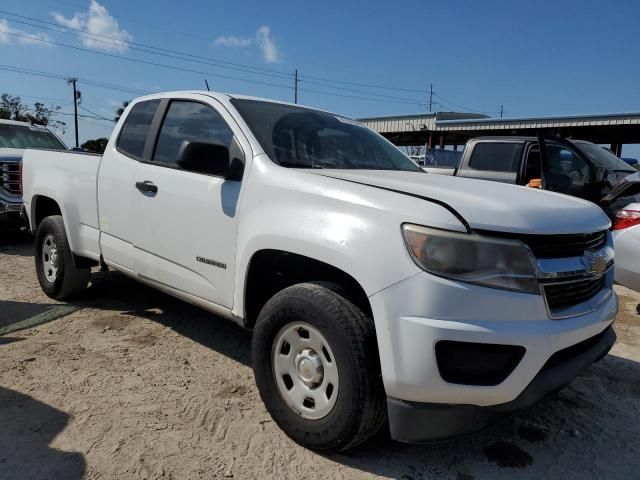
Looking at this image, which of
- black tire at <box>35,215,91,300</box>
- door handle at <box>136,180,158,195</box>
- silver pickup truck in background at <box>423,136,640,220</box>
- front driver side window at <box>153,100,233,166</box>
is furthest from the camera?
silver pickup truck in background at <box>423,136,640,220</box>

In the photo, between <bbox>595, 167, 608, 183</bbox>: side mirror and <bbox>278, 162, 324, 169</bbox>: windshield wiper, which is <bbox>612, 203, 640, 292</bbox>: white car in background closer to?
<bbox>595, 167, 608, 183</bbox>: side mirror

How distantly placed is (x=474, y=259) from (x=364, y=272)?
46 cm

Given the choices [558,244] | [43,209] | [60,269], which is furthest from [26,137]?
[558,244]

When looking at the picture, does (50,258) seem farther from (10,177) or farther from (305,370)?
(10,177)

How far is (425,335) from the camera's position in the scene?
2.05m

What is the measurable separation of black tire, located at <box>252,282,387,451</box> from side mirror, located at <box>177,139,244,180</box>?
0.84 meters

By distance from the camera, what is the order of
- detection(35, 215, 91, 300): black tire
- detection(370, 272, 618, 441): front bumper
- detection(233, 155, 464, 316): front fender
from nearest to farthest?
detection(370, 272, 618, 441): front bumper → detection(233, 155, 464, 316): front fender → detection(35, 215, 91, 300): black tire

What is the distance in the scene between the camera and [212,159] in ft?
9.58

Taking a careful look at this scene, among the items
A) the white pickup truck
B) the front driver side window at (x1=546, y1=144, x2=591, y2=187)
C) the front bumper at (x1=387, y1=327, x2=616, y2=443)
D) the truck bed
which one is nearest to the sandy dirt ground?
the white pickup truck

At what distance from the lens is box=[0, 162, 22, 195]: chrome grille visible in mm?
7799

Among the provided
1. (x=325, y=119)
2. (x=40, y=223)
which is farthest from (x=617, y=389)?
(x=40, y=223)

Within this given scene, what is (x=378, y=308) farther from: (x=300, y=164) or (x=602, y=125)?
(x=602, y=125)

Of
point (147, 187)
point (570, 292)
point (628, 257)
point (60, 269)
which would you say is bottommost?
point (60, 269)

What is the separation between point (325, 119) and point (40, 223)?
3071 mm
